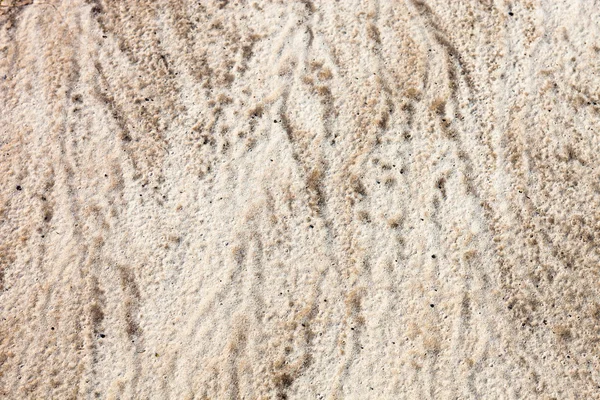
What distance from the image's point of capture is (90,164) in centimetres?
312

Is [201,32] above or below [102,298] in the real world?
above

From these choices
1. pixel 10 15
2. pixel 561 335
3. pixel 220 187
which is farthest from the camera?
pixel 10 15

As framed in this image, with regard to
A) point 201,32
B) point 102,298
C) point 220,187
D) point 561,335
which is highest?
point 201,32

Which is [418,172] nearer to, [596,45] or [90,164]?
[596,45]

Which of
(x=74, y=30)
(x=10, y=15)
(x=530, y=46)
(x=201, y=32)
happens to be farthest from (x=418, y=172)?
(x=10, y=15)

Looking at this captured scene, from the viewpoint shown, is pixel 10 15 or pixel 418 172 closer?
pixel 418 172

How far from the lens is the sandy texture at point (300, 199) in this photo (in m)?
2.89

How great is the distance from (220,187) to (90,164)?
2.33 feet

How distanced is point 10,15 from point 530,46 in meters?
2.87

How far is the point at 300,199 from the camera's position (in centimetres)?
306

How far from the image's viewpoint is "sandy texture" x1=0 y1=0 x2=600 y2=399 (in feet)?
9.49

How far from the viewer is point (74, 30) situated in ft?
10.7

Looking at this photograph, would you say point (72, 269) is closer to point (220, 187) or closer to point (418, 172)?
point (220, 187)

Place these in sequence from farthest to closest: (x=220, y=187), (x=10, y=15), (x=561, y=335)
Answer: (x=10, y=15) → (x=220, y=187) → (x=561, y=335)
